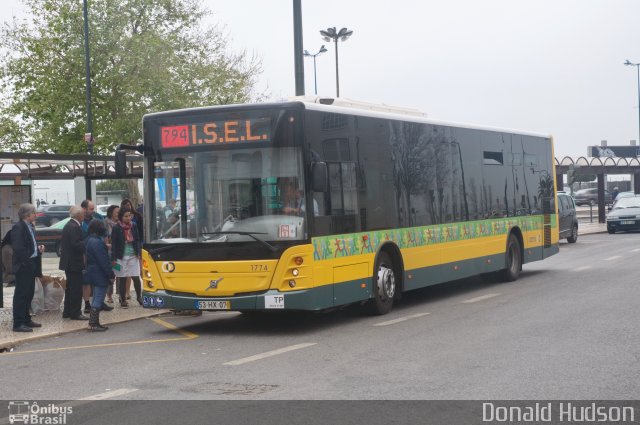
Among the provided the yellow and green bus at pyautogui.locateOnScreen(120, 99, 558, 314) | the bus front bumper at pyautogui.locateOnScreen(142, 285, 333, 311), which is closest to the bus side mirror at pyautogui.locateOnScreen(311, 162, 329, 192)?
the yellow and green bus at pyautogui.locateOnScreen(120, 99, 558, 314)

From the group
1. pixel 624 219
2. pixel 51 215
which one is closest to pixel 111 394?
pixel 624 219

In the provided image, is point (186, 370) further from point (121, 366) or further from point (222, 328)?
point (222, 328)

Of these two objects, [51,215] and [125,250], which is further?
[51,215]

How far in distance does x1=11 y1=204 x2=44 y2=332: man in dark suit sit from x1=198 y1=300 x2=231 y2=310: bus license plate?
2413 millimetres

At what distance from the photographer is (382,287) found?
1378 centimetres

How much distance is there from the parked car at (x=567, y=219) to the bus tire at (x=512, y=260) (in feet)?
44.1

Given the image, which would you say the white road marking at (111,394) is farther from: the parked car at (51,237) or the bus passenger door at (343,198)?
the parked car at (51,237)

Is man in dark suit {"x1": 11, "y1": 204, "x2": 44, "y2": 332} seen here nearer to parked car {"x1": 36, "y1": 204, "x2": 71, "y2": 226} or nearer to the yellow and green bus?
the yellow and green bus

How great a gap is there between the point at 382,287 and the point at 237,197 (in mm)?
2851

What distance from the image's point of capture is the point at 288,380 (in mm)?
8648

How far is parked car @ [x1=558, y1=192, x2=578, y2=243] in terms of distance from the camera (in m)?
A: 32.3

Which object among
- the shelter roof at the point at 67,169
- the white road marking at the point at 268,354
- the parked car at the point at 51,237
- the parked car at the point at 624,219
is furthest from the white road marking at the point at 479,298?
the parked car at the point at 624,219

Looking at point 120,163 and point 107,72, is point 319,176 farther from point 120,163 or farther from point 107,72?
point 107,72

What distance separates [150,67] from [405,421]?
105 feet
